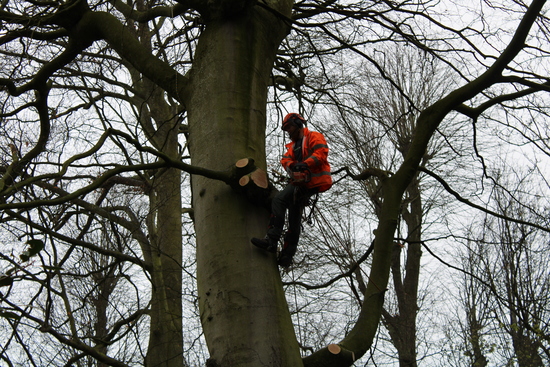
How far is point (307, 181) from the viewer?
388cm

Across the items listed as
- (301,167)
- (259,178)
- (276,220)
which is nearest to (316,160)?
(301,167)

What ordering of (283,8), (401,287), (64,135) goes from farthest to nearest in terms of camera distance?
1. (401,287)
2. (64,135)
3. (283,8)

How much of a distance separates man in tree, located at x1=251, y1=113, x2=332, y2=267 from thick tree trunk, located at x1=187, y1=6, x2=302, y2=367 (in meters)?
0.16

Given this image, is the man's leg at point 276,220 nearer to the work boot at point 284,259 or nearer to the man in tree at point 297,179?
the man in tree at point 297,179

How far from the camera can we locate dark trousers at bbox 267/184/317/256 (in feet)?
11.2

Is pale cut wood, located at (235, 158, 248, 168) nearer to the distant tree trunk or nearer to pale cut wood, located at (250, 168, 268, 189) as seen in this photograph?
pale cut wood, located at (250, 168, 268, 189)

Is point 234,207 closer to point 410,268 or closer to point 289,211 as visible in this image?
point 289,211

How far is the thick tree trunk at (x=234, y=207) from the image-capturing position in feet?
9.57

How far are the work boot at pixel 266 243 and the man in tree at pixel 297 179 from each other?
14cm

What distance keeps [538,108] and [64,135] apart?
5.05 m

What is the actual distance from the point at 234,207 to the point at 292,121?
46.3 inches

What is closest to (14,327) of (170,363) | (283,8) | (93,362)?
(283,8)

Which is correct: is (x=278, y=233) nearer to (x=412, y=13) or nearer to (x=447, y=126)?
(x=412, y=13)

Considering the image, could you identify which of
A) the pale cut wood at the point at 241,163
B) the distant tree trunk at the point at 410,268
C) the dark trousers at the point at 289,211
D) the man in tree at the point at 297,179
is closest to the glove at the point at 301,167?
the man in tree at the point at 297,179
